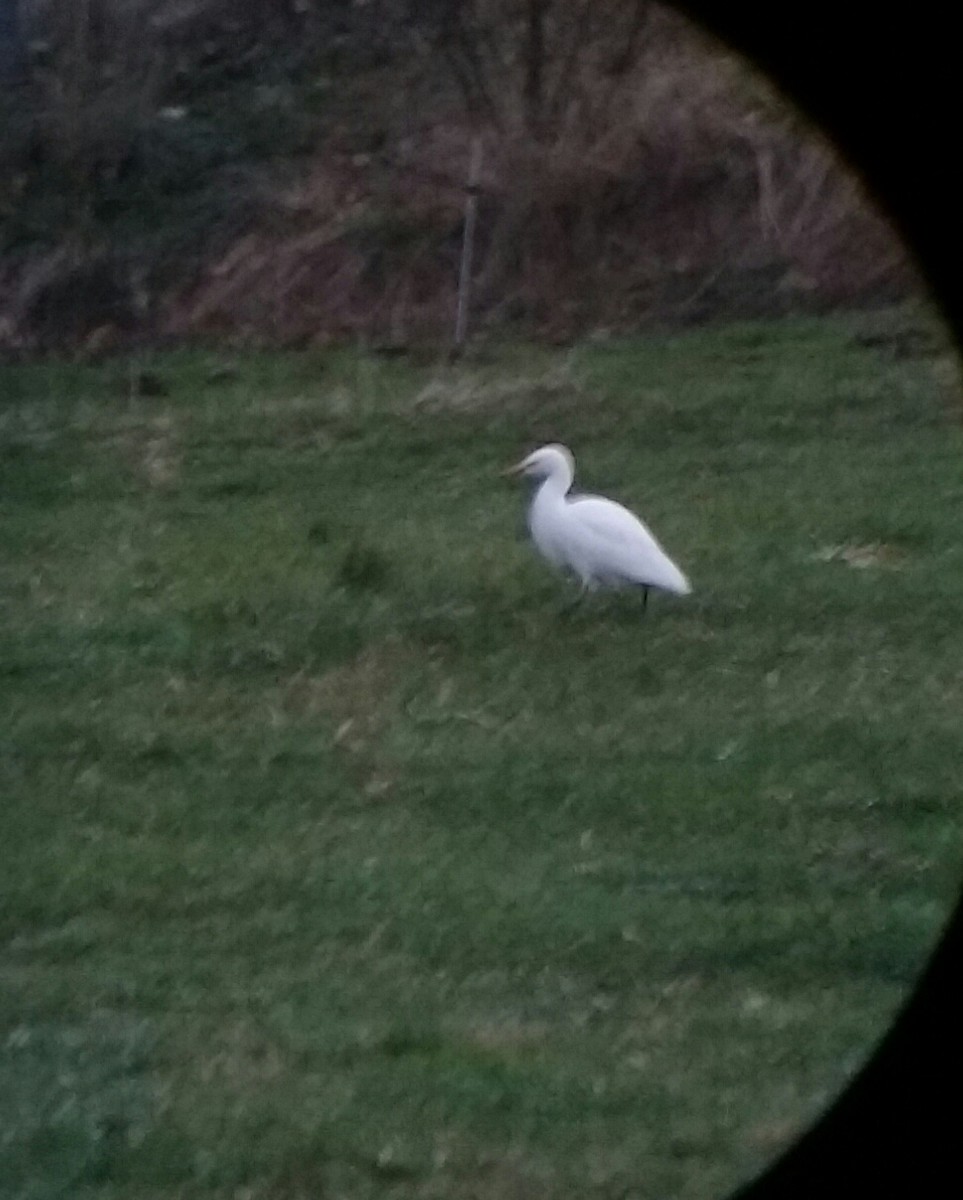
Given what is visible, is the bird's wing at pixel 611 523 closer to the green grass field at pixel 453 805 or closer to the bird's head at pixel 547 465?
the green grass field at pixel 453 805

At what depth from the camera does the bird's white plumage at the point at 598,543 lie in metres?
8.48

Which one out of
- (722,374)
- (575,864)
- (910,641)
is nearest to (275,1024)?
(575,864)

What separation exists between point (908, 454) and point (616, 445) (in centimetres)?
118

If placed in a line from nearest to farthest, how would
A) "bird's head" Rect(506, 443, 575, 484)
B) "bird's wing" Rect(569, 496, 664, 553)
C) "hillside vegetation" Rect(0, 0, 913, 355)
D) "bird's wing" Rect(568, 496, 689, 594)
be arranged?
1. "bird's wing" Rect(568, 496, 689, 594)
2. "bird's wing" Rect(569, 496, 664, 553)
3. "bird's head" Rect(506, 443, 575, 484)
4. "hillside vegetation" Rect(0, 0, 913, 355)

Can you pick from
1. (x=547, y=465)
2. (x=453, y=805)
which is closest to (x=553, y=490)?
(x=547, y=465)

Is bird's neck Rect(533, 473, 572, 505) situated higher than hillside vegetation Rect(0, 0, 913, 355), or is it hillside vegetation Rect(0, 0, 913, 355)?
bird's neck Rect(533, 473, 572, 505)

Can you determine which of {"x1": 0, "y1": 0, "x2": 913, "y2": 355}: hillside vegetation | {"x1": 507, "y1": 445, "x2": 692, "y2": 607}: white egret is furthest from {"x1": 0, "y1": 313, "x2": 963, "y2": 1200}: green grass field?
{"x1": 0, "y1": 0, "x2": 913, "y2": 355}: hillside vegetation

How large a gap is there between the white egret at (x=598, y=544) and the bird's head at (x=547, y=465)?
219mm

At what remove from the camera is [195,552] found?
9.17 m

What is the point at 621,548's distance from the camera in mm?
8602

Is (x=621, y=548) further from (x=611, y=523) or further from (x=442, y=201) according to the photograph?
(x=442, y=201)

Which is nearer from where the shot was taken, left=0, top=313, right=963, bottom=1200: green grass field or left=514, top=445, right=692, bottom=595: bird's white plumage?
left=0, top=313, right=963, bottom=1200: green grass field

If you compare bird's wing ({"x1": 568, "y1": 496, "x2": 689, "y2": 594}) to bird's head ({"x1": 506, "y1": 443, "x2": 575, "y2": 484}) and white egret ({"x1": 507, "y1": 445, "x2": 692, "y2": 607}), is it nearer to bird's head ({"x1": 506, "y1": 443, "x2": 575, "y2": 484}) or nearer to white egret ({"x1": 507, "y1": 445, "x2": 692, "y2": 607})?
white egret ({"x1": 507, "y1": 445, "x2": 692, "y2": 607})

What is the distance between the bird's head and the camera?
959cm
